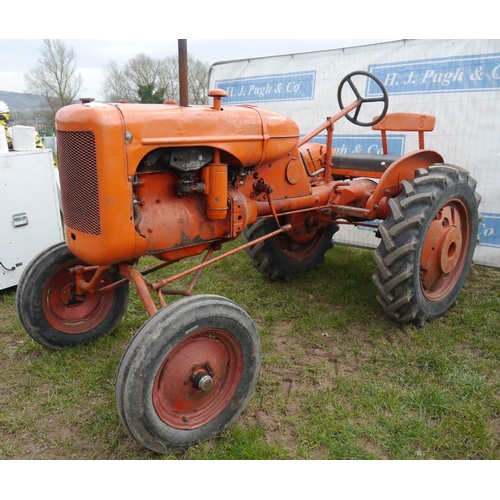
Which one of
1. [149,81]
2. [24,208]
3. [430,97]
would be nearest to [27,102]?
[149,81]

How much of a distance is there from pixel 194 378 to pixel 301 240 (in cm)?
234

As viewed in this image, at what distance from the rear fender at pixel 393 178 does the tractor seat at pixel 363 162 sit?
246mm

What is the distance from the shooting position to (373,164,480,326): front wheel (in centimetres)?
315

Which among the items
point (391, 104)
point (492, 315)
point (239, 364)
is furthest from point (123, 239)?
point (391, 104)

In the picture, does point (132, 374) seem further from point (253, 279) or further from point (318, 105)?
Result: point (318, 105)

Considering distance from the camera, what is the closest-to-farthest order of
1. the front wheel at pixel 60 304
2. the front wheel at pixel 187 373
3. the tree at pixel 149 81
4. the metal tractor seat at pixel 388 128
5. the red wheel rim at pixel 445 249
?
the front wheel at pixel 187 373 → the front wheel at pixel 60 304 → the red wheel rim at pixel 445 249 → the metal tractor seat at pixel 388 128 → the tree at pixel 149 81

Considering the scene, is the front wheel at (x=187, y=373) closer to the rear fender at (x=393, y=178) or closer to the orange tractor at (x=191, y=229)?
the orange tractor at (x=191, y=229)

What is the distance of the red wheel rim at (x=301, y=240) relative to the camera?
12.9 feet

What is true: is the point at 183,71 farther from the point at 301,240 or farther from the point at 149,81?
the point at 149,81

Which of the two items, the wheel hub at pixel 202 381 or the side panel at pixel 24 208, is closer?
the wheel hub at pixel 202 381

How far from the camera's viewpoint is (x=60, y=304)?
123 inches

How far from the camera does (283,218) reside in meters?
3.85

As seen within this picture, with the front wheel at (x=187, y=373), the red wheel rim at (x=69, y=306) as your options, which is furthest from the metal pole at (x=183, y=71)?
the red wheel rim at (x=69, y=306)

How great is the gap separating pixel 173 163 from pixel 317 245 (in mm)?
2401
